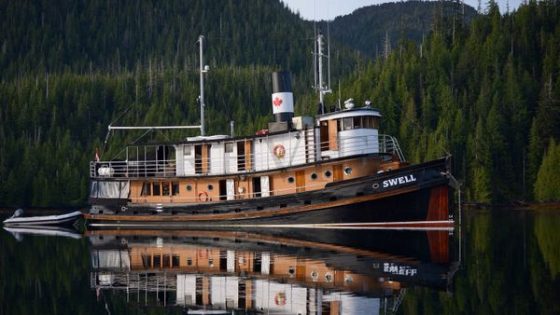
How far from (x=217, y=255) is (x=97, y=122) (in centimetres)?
9031

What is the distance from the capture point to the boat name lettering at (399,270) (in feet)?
72.1

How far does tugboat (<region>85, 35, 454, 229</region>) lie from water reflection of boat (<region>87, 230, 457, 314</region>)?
5.41 ft

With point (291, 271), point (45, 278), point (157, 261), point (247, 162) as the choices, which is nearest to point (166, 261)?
point (157, 261)

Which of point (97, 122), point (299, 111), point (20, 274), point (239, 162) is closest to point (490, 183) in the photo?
point (299, 111)

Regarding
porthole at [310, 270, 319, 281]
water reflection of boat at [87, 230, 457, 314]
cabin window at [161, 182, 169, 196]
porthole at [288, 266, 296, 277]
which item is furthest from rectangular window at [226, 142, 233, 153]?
porthole at [310, 270, 319, 281]

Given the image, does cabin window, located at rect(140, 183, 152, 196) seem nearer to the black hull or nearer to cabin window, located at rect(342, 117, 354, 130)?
the black hull

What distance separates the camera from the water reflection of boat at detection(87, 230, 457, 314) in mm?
18672

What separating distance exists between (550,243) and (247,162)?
1556 centimetres

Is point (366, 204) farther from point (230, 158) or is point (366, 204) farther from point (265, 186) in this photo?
point (230, 158)

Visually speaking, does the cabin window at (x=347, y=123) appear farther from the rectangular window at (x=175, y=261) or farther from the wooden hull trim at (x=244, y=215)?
the rectangular window at (x=175, y=261)

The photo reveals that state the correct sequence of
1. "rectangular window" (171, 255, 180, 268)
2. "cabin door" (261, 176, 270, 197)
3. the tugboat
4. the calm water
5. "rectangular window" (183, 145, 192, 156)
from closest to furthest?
the calm water, "rectangular window" (171, 255, 180, 268), the tugboat, "cabin door" (261, 176, 270, 197), "rectangular window" (183, 145, 192, 156)

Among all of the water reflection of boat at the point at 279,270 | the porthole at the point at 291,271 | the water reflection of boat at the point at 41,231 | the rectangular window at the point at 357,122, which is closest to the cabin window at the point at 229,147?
the water reflection of boat at the point at 279,270

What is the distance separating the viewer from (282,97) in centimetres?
3906

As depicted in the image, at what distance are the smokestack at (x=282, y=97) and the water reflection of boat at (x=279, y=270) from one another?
23.6ft
